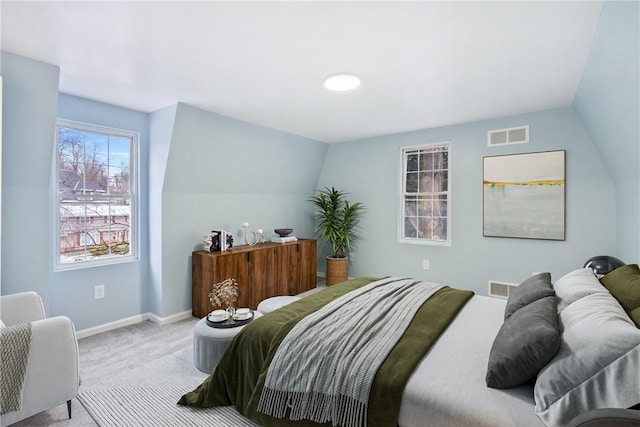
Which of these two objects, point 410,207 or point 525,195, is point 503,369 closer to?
point 525,195

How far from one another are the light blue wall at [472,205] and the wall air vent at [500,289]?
0.07m

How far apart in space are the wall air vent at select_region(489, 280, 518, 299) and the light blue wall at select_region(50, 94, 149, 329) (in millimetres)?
4244

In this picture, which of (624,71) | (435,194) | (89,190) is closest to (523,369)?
(624,71)

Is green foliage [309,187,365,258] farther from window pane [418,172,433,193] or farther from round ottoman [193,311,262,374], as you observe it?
round ottoman [193,311,262,374]

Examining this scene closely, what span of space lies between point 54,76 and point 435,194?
4.36 metres

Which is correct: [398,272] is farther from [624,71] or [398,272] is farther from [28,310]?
[28,310]

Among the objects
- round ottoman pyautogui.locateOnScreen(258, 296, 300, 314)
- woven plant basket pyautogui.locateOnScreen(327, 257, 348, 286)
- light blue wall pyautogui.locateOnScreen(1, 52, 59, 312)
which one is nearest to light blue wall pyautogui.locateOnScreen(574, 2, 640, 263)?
round ottoman pyautogui.locateOnScreen(258, 296, 300, 314)

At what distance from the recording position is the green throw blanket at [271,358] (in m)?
1.47

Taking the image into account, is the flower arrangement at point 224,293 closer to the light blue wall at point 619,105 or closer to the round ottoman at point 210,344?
the round ottoman at point 210,344

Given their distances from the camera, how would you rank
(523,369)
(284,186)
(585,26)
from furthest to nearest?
(284,186) < (585,26) < (523,369)

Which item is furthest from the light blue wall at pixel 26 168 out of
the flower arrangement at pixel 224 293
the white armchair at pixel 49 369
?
the flower arrangement at pixel 224 293

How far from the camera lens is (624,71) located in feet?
6.63

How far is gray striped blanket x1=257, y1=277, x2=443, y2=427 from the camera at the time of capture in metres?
1.53

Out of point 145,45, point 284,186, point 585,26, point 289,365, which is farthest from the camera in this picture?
point 284,186
